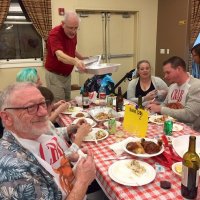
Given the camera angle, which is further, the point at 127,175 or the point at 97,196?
the point at 97,196

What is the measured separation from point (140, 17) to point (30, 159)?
4.63 metres

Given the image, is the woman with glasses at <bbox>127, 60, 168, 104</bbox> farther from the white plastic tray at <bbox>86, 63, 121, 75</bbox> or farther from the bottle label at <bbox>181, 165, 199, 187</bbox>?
the bottle label at <bbox>181, 165, 199, 187</bbox>

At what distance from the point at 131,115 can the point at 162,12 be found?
13.4 feet

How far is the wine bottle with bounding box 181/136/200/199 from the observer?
1000 millimetres

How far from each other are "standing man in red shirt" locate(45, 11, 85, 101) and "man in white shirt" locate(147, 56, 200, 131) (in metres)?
0.92

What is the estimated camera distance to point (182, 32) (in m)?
4.81

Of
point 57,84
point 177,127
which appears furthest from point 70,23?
point 177,127

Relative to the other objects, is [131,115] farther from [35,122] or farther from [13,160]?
[13,160]

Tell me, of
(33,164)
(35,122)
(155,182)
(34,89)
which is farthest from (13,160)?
(155,182)

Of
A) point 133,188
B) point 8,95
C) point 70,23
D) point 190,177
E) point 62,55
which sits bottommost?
point 133,188

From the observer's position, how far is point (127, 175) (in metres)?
1.20

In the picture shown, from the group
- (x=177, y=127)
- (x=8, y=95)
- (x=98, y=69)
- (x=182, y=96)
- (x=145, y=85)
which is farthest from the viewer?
(x=145, y=85)

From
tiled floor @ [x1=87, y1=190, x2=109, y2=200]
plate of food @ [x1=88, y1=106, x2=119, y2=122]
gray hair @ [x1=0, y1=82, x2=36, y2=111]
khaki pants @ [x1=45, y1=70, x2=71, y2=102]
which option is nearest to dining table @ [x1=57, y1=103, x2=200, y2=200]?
tiled floor @ [x1=87, y1=190, x2=109, y2=200]

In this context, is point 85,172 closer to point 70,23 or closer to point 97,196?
point 97,196
